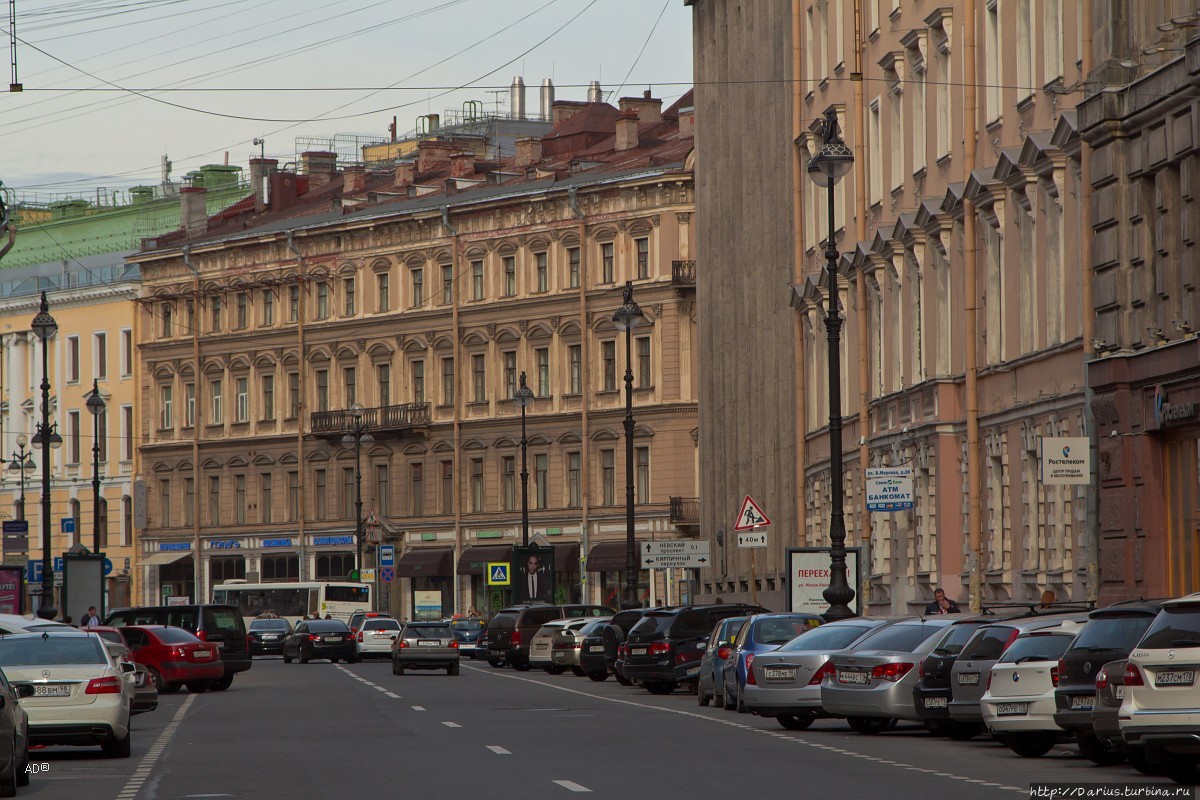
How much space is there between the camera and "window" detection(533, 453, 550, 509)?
88375 millimetres

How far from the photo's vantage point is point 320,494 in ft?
316

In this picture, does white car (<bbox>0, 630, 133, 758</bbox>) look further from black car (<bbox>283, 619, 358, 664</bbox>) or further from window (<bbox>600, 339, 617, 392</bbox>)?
window (<bbox>600, 339, 617, 392</bbox>)

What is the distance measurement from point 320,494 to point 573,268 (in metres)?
16.9

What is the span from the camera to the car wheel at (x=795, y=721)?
93.5 ft

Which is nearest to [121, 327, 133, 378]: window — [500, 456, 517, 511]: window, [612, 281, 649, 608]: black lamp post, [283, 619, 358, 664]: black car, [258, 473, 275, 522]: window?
[258, 473, 275, 522]: window

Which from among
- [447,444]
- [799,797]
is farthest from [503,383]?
[799,797]

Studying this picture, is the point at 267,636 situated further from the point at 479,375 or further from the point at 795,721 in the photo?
the point at 795,721

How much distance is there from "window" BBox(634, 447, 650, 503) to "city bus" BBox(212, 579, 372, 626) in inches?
437

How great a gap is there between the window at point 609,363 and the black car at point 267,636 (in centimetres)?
1582

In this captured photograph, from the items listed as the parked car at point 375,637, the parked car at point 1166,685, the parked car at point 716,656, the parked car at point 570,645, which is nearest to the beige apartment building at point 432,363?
the parked car at point 375,637

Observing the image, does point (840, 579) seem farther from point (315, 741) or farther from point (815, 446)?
point (815, 446)

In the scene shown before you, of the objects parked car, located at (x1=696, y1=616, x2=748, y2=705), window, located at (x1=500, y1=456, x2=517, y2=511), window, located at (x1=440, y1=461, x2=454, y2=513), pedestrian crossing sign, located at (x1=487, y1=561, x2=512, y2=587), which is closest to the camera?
parked car, located at (x1=696, y1=616, x2=748, y2=705)

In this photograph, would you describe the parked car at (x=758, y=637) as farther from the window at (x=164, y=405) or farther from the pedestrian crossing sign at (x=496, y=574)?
the window at (x=164, y=405)

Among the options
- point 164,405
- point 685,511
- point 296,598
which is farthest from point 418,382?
point 164,405
